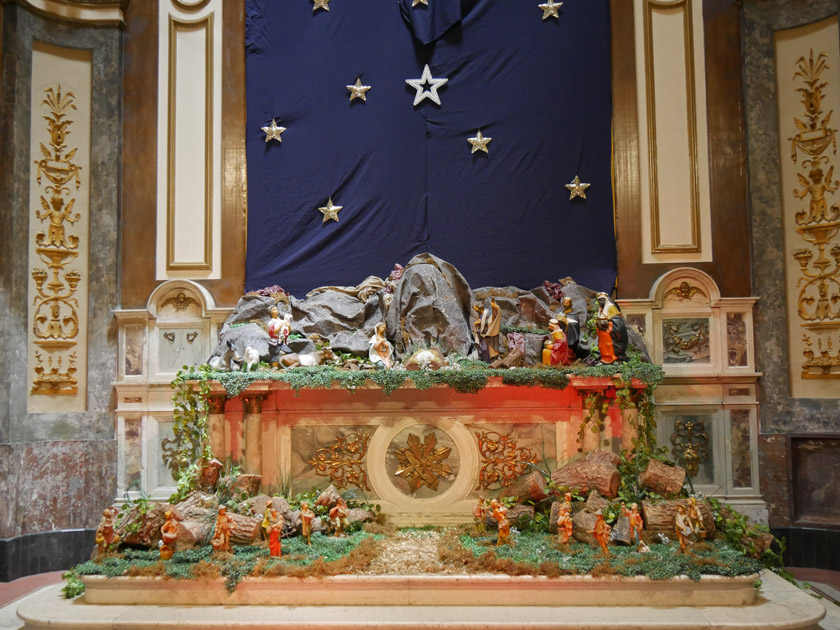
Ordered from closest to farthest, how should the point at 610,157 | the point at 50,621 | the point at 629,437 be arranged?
the point at 50,621
the point at 629,437
the point at 610,157

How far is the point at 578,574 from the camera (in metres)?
6.94

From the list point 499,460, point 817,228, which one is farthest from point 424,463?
point 817,228

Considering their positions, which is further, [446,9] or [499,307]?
[446,9]

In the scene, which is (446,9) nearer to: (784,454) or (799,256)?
(799,256)

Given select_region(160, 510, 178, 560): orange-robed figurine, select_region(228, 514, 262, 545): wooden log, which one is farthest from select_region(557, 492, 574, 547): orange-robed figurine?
select_region(160, 510, 178, 560): orange-robed figurine

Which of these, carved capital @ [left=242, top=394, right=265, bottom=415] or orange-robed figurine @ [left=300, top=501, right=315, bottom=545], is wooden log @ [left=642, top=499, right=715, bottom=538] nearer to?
orange-robed figurine @ [left=300, top=501, right=315, bottom=545]

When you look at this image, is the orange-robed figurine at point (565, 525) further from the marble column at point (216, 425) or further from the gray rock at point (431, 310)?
the marble column at point (216, 425)

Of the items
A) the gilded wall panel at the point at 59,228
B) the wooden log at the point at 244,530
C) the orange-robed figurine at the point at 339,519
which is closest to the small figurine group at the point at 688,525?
the orange-robed figurine at the point at 339,519

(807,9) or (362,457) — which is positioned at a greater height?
(807,9)

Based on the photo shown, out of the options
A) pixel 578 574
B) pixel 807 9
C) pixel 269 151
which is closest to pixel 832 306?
pixel 807 9

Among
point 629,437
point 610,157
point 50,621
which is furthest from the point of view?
point 610,157

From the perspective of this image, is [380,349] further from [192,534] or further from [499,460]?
[192,534]

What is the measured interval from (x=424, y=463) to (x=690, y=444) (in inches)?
139

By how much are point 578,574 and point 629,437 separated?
89.1 inches
